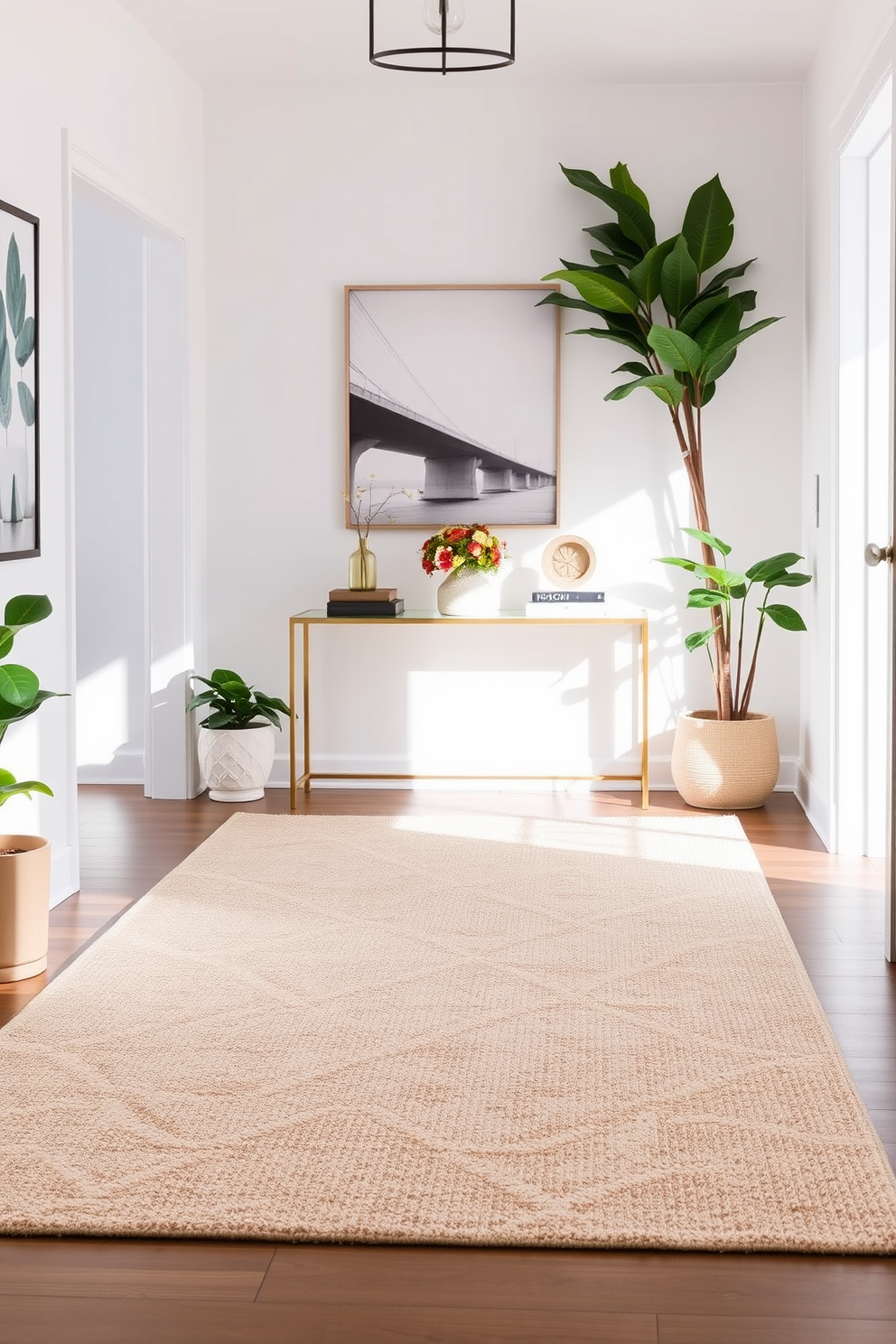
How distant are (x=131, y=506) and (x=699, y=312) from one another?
2.39 meters

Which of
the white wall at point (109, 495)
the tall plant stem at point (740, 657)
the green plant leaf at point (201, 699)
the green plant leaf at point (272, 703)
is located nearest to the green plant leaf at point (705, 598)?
the tall plant stem at point (740, 657)

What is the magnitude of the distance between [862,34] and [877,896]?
250 centimetres

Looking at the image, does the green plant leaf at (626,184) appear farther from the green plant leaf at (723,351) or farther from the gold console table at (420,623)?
the gold console table at (420,623)

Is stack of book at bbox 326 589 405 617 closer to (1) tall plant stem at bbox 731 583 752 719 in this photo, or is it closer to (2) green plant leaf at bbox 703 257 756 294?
(1) tall plant stem at bbox 731 583 752 719

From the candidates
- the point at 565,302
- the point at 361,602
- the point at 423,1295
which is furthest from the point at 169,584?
the point at 423,1295

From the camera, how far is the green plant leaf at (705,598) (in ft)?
16.0

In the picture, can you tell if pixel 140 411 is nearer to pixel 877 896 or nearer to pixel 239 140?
pixel 239 140

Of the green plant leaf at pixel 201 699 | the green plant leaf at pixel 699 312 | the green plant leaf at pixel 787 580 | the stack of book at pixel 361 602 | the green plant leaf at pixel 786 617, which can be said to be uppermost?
the green plant leaf at pixel 699 312

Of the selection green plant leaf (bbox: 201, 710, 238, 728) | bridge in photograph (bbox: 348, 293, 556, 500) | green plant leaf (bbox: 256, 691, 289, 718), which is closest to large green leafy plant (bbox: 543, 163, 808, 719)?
bridge in photograph (bbox: 348, 293, 556, 500)

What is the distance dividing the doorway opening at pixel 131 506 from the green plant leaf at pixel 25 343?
4.69ft

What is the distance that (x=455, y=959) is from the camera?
326 centimetres

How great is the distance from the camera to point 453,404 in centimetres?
536

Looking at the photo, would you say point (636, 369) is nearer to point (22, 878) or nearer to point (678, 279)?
point (678, 279)

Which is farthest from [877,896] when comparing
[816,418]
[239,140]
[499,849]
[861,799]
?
[239,140]
